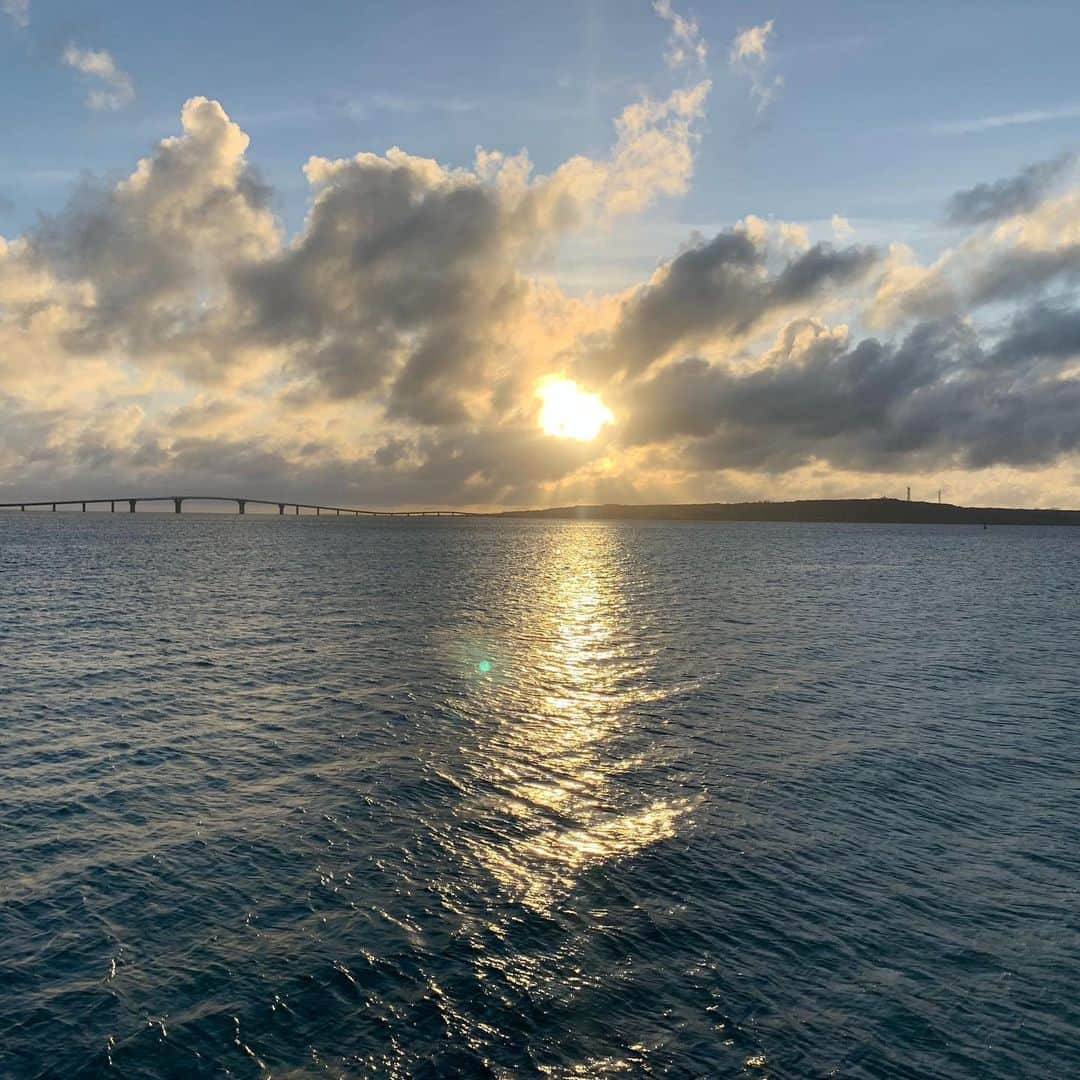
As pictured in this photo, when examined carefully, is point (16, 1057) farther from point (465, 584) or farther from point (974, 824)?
point (465, 584)

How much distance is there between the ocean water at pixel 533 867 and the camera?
15641 mm

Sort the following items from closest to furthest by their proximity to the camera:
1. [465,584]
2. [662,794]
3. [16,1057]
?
[16,1057], [662,794], [465,584]

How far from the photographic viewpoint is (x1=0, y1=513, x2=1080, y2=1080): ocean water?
15.6 m

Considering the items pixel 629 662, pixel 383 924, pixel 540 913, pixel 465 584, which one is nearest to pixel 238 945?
pixel 383 924

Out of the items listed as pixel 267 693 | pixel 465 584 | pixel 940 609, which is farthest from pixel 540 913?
pixel 465 584

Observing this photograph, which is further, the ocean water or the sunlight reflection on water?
the sunlight reflection on water

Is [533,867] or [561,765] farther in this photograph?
[561,765]

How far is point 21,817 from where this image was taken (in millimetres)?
25562

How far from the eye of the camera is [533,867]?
22.8 m

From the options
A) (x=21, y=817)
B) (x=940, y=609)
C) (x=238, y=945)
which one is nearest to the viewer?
(x=238, y=945)

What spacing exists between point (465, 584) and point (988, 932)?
101 m

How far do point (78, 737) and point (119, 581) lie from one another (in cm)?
8177

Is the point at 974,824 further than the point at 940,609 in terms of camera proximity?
No

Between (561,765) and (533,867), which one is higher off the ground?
(533,867)
